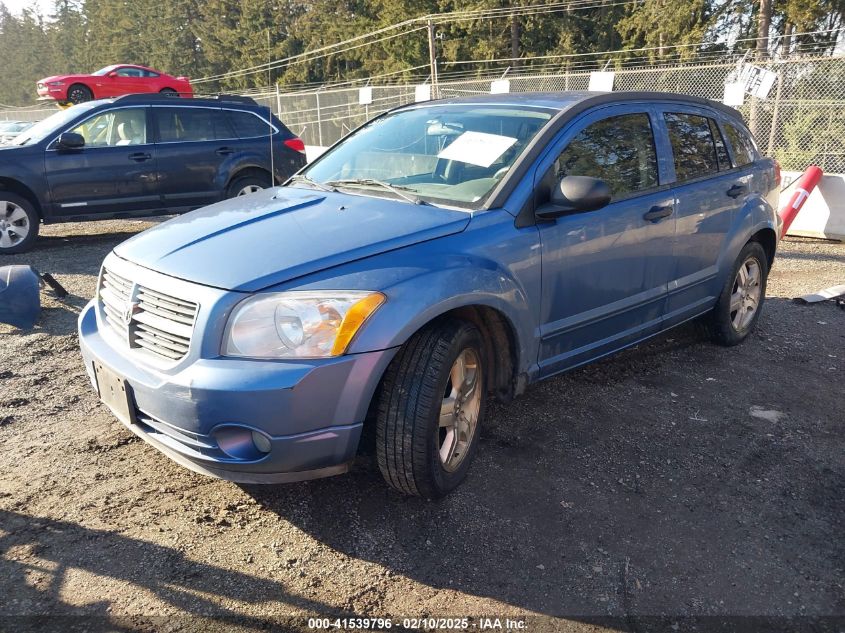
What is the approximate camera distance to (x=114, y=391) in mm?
2930

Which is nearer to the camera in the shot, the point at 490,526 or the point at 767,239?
the point at 490,526

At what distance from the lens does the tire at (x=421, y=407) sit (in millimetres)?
2771

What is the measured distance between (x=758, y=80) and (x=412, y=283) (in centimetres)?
1099

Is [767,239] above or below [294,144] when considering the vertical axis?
below

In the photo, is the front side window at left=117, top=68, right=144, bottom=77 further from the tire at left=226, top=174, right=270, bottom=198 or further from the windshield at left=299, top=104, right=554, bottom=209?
the windshield at left=299, top=104, right=554, bottom=209

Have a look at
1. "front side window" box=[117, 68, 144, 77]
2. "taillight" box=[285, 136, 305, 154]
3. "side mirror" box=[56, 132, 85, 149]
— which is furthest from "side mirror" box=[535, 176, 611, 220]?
"front side window" box=[117, 68, 144, 77]

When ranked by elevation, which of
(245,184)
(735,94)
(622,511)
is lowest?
(622,511)

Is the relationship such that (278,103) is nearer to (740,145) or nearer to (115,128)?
→ (115,128)

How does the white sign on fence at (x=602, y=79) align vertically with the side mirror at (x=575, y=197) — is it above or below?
above

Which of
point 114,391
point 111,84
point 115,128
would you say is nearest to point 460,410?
point 114,391

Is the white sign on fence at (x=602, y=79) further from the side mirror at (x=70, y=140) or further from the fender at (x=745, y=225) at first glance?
the side mirror at (x=70, y=140)

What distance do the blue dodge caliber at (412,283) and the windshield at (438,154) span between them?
0.05 ft

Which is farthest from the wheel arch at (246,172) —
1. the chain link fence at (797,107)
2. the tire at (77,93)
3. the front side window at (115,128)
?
the tire at (77,93)

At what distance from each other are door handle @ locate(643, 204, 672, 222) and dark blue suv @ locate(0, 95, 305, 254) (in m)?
5.04
